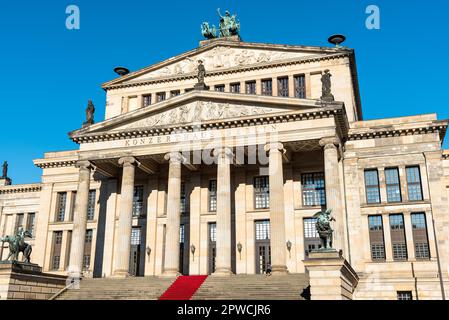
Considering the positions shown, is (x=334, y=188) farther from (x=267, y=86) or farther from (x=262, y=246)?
(x=267, y=86)

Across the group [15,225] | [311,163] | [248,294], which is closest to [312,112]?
[311,163]

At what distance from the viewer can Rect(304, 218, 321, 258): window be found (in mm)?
38344

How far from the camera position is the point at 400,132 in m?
38.3

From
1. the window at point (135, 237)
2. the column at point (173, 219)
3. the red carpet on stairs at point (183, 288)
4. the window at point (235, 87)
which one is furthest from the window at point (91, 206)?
the window at point (235, 87)

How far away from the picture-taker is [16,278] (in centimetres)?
3119

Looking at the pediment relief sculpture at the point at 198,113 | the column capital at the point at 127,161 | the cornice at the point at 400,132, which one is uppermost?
the pediment relief sculpture at the point at 198,113

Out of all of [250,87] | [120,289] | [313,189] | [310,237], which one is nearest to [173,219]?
[120,289]

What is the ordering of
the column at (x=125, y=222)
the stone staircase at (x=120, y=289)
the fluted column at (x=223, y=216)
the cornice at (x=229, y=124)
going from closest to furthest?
the stone staircase at (x=120, y=289) → the fluted column at (x=223, y=216) → the cornice at (x=229, y=124) → the column at (x=125, y=222)

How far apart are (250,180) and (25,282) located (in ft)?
62.1

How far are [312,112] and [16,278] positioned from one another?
2277 centimetres

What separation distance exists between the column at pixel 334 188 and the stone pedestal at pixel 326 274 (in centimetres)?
729

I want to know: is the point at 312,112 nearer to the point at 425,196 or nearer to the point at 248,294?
the point at 425,196

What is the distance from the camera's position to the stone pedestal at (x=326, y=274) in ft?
83.2

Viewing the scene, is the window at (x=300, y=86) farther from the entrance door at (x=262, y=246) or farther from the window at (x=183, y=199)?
the window at (x=183, y=199)
